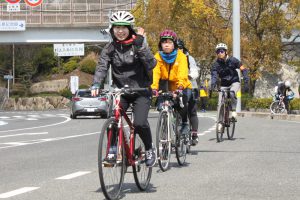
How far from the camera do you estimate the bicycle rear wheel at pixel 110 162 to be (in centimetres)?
691

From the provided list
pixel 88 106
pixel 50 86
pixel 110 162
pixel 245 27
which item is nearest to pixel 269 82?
pixel 245 27

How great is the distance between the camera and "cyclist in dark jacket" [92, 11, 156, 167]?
7.64m

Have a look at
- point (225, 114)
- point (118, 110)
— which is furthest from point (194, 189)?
point (225, 114)

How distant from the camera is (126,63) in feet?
25.4

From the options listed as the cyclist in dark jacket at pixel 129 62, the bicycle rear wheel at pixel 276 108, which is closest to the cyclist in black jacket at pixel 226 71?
the cyclist in dark jacket at pixel 129 62

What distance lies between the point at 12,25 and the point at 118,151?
158 ft

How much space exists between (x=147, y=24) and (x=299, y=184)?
41.2 metres

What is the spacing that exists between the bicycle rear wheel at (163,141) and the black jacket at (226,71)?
4983 mm

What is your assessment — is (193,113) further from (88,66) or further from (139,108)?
(88,66)

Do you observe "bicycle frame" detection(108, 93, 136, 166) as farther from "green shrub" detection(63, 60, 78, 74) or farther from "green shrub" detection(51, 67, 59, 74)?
"green shrub" detection(51, 67, 59, 74)

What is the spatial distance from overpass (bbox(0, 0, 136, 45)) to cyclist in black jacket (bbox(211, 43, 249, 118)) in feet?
129

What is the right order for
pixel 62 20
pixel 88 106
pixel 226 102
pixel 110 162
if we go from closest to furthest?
1. pixel 110 162
2. pixel 226 102
3. pixel 88 106
4. pixel 62 20

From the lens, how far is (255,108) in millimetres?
37969

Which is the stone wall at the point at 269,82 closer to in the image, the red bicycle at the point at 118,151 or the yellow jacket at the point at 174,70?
the yellow jacket at the point at 174,70
